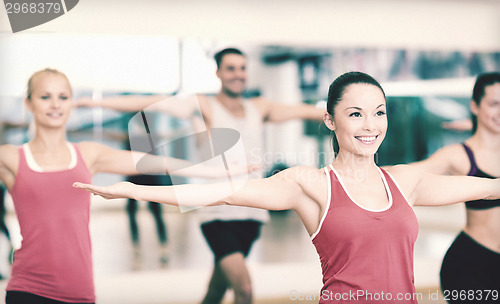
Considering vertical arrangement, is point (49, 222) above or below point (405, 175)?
below

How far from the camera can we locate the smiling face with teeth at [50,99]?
9.50ft

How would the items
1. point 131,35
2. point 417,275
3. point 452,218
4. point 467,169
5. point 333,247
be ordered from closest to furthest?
point 333,247 → point 467,169 → point 131,35 → point 417,275 → point 452,218

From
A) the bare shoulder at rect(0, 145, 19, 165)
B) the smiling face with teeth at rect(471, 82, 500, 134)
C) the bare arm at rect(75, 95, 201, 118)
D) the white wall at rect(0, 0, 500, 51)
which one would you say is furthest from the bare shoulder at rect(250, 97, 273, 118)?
the bare shoulder at rect(0, 145, 19, 165)

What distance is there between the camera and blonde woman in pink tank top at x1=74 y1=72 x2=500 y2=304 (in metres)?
1.91

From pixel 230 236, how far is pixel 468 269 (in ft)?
4.68

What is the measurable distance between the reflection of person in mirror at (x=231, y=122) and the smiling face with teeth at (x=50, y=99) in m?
0.50

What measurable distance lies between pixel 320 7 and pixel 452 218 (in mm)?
2611

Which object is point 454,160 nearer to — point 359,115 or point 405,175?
point 405,175

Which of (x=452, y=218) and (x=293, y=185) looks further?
(x=452, y=218)

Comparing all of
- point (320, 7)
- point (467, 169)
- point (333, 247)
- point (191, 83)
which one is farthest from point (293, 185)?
point (320, 7)

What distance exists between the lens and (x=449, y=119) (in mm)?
5031

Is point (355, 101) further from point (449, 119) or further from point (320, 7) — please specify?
point (449, 119)

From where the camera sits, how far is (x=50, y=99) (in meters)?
2.91

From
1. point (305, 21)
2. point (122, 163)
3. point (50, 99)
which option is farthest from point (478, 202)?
point (50, 99)
